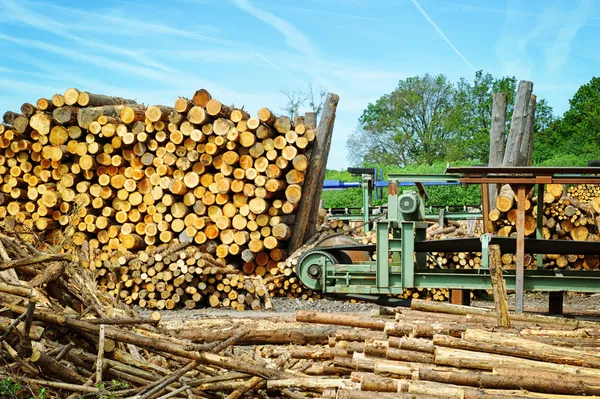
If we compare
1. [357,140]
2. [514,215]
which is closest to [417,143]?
[357,140]

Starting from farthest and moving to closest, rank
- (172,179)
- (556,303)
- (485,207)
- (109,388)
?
(172,179) → (485,207) → (556,303) → (109,388)

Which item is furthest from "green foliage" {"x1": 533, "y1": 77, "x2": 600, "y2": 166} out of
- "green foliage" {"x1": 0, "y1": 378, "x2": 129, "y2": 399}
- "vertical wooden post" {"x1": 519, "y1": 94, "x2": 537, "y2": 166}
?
"green foliage" {"x1": 0, "y1": 378, "x2": 129, "y2": 399}

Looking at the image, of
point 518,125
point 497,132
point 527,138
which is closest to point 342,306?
point 497,132

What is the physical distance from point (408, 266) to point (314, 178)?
4244mm

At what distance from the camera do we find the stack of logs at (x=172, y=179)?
12.7 m

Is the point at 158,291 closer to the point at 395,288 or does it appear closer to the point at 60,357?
the point at 395,288

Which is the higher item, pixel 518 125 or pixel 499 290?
pixel 518 125

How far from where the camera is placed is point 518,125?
14344 mm

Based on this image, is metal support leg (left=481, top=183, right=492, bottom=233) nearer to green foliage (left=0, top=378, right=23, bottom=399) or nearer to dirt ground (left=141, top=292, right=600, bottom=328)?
dirt ground (left=141, top=292, right=600, bottom=328)

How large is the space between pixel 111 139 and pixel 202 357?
9.05 meters

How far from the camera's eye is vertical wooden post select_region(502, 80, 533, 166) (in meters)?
14.3

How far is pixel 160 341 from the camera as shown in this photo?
16.7ft

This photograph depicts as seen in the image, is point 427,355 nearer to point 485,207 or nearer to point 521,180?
point 521,180

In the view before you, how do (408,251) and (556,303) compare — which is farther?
(556,303)
